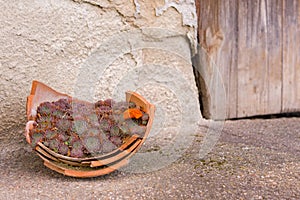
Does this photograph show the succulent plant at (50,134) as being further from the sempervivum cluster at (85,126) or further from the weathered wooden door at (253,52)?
the weathered wooden door at (253,52)

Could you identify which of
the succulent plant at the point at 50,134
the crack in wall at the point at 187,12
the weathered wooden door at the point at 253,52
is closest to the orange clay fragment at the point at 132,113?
the succulent plant at the point at 50,134

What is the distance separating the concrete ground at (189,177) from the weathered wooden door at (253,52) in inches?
14.4

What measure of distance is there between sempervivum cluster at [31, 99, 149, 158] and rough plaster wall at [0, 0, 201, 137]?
200 mm

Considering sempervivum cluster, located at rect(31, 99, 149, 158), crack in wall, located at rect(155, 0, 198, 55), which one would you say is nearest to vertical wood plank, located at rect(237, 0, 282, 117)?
crack in wall, located at rect(155, 0, 198, 55)

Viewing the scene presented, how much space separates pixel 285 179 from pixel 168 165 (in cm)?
37

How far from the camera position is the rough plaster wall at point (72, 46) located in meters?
1.52

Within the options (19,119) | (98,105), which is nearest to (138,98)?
(98,105)

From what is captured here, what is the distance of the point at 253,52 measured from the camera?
6.57ft

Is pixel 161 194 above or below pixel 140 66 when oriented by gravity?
below

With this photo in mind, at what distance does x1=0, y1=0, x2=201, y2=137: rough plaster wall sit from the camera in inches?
60.0

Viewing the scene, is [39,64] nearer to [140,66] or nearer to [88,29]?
[88,29]

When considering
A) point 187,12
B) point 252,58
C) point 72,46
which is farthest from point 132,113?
point 252,58

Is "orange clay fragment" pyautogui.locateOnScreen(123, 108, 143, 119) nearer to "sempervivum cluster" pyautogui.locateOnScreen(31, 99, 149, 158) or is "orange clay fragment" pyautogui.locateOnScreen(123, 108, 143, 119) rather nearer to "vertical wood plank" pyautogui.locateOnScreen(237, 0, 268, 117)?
"sempervivum cluster" pyautogui.locateOnScreen(31, 99, 149, 158)

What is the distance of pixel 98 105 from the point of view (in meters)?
1.46
